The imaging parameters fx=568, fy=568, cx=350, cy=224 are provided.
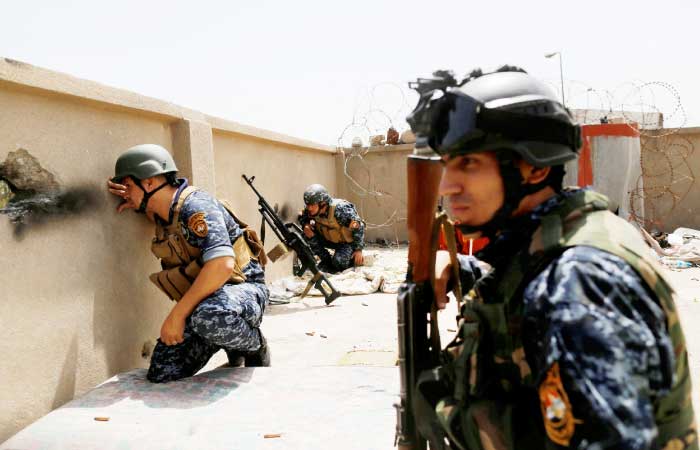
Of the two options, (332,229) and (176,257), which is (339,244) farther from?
(176,257)

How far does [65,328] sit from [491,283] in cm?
241

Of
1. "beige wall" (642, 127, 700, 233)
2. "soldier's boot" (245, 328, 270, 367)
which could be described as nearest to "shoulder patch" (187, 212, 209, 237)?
"soldier's boot" (245, 328, 270, 367)

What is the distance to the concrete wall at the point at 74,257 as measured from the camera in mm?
2562

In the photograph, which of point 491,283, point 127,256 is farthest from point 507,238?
point 127,256

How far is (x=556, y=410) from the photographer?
94 cm

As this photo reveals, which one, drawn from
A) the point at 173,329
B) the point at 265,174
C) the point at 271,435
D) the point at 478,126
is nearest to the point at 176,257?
the point at 173,329

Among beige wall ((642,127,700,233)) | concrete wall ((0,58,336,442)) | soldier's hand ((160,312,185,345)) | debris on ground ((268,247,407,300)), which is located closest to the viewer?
concrete wall ((0,58,336,442))

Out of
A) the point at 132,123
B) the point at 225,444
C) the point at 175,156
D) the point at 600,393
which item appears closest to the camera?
the point at 600,393

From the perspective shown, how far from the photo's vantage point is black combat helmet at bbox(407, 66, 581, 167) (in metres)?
1.18

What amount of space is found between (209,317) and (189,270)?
0.34 m

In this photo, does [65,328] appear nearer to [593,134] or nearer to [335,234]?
[335,234]

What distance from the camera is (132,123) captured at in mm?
3455

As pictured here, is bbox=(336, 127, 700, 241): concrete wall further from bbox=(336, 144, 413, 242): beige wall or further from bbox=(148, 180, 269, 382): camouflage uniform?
bbox=(148, 180, 269, 382): camouflage uniform

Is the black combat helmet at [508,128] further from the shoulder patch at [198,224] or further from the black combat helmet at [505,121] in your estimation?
the shoulder patch at [198,224]
